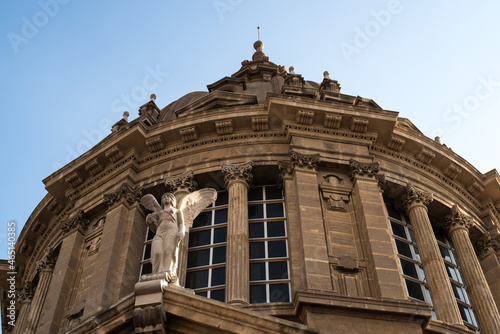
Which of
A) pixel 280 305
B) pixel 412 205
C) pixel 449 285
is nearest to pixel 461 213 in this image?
pixel 412 205

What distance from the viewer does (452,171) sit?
86.9 feet

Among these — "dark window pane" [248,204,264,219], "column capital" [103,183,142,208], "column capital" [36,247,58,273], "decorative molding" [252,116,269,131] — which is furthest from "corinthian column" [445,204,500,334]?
"column capital" [36,247,58,273]

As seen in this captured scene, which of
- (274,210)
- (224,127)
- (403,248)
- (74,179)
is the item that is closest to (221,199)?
(274,210)

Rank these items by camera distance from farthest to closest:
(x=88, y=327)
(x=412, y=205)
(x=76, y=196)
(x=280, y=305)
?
1. (x=76, y=196)
2. (x=412, y=205)
3. (x=280, y=305)
4. (x=88, y=327)

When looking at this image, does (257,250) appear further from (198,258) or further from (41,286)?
(41,286)

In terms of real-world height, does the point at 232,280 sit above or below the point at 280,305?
above

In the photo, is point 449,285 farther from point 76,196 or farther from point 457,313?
point 76,196

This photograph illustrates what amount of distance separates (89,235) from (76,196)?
237cm

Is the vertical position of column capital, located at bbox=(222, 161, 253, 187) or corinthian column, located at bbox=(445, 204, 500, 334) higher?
column capital, located at bbox=(222, 161, 253, 187)

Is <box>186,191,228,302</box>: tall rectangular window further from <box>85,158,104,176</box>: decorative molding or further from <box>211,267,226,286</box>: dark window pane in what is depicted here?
<box>85,158,104,176</box>: decorative molding

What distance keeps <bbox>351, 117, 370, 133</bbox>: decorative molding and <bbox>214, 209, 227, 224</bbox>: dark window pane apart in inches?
237

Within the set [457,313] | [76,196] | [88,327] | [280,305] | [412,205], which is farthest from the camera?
[76,196]

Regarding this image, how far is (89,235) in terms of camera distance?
984 inches

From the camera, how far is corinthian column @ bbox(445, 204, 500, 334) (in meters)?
22.1
